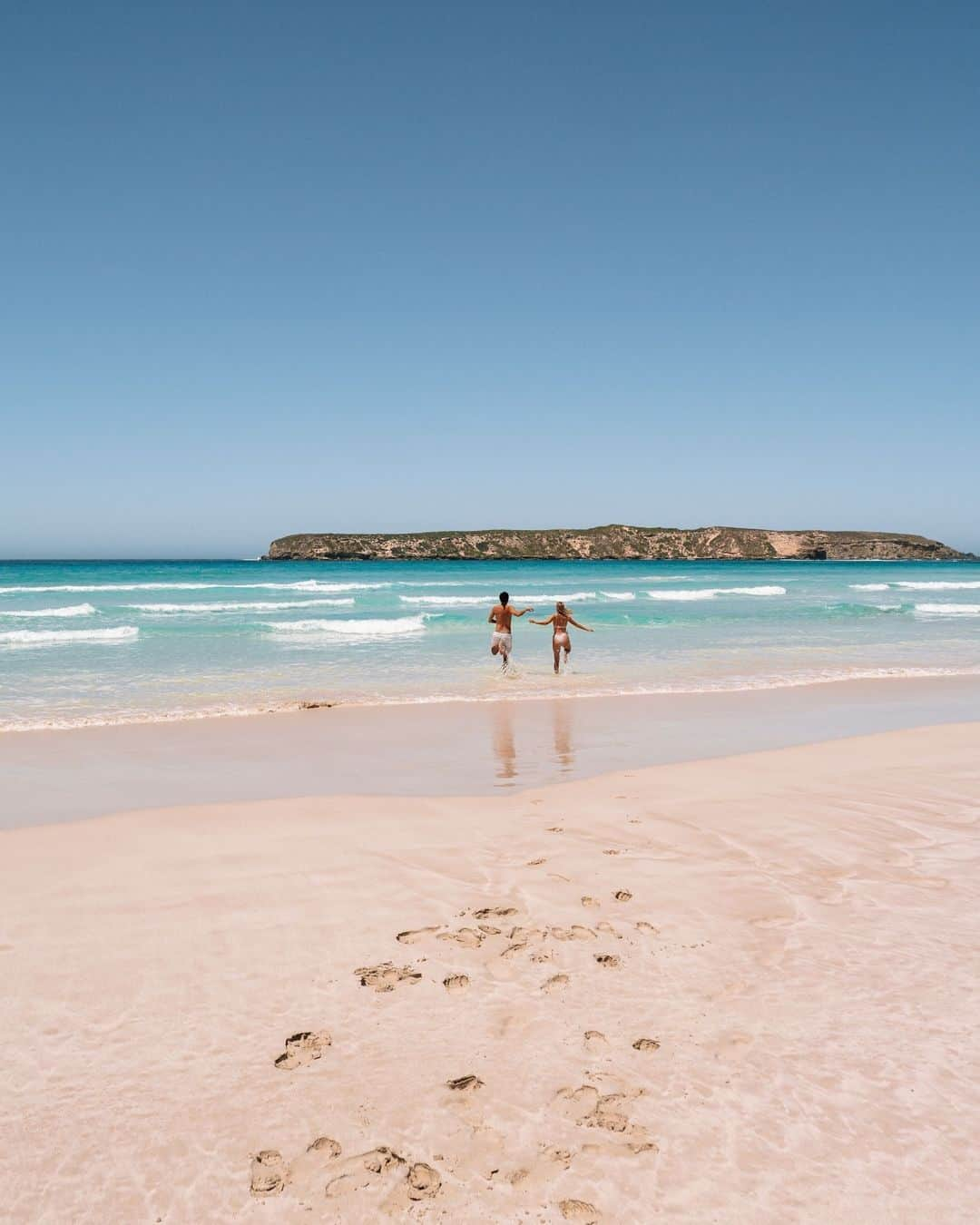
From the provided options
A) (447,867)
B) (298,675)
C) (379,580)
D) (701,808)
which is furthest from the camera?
(379,580)

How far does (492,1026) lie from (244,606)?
3694cm

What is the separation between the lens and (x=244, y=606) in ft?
126

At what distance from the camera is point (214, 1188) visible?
8.75 feet

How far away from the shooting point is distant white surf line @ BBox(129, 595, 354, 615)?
35.4m

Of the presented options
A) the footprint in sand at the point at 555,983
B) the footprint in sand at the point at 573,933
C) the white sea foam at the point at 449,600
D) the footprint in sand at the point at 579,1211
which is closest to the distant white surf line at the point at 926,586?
the white sea foam at the point at 449,600

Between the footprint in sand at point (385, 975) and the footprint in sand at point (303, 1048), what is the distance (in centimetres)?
44

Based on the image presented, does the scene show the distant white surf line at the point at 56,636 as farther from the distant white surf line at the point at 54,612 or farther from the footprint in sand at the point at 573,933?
the footprint in sand at the point at 573,933

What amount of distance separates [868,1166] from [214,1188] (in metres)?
2.23

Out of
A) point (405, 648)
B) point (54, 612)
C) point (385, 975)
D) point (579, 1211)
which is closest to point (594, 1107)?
point (579, 1211)

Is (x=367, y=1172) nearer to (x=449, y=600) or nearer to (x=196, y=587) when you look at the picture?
(x=449, y=600)

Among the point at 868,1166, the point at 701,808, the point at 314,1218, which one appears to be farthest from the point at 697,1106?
the point at 701,808

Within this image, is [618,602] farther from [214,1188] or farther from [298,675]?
[214,1188]

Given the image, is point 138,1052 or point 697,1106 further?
point 138,1052

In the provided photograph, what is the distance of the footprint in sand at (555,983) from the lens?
3868 millimetres
